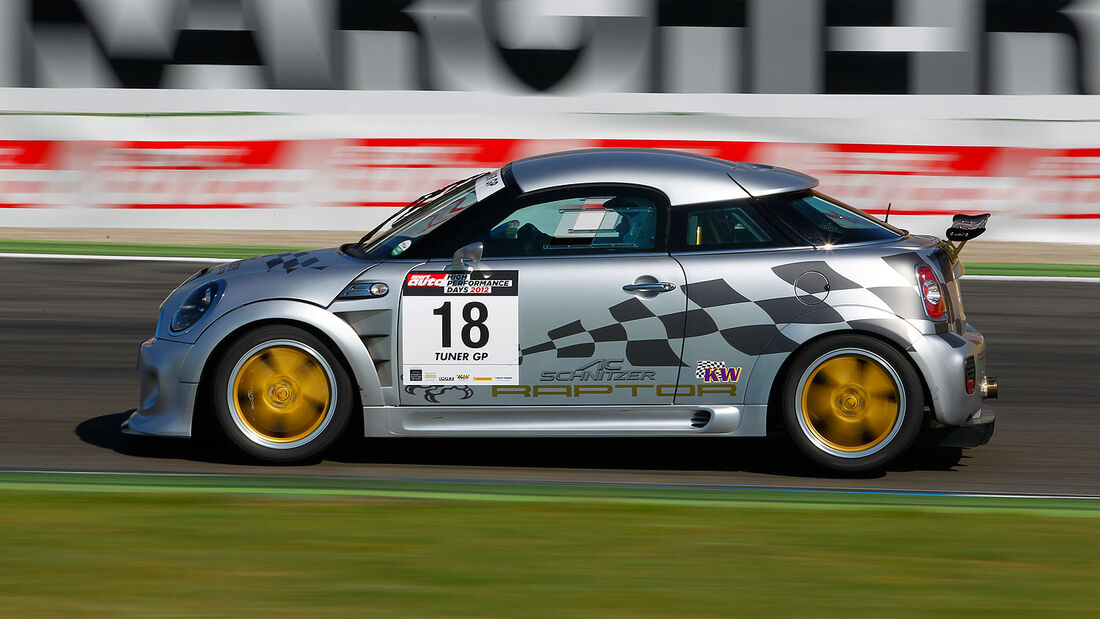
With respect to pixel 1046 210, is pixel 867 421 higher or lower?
lower

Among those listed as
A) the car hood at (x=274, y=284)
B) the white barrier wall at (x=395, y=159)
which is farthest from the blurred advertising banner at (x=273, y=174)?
the car hood at (x=274, y=284)

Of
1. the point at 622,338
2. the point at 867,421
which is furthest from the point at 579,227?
the point at 867,421

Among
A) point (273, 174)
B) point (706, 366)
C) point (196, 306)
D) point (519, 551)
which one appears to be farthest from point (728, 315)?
point (273, 174)

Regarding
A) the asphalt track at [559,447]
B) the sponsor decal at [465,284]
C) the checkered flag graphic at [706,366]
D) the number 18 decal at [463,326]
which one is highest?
the sponsor decal at [465,284]

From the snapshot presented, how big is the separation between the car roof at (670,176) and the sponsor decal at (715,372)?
2.38 ft

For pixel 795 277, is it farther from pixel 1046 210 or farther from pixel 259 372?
pixel 1046 210

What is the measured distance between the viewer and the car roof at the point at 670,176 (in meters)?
6.01

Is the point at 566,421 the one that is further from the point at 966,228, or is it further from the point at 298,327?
the point at 966,228

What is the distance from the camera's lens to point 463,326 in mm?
5871

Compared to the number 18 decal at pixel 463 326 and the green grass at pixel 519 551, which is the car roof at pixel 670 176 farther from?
the green grass at pixel 519 551

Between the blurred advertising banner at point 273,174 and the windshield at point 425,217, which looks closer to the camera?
the windshield at point 425,217

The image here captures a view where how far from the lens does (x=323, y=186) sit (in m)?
14.0

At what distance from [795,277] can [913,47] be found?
12002 mm

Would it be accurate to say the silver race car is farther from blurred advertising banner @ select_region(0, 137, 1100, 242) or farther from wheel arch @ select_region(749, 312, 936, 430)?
Result: blurred advertising banner @ select_region(0, 137, 1100, 242)
